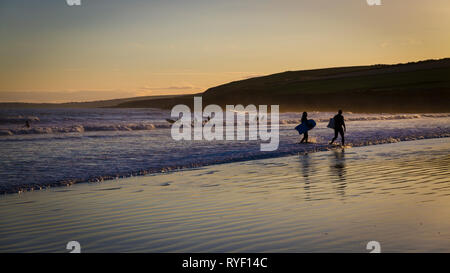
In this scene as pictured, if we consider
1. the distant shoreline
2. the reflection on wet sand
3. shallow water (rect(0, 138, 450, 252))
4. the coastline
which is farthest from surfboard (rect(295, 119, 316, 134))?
the distant shoreline

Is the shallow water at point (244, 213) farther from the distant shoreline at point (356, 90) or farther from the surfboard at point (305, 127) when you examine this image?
the distant shoreline at point (356, 90)

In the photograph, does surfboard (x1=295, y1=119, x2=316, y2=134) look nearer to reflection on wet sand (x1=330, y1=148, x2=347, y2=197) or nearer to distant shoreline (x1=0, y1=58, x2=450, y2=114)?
reflection on wet sand (x1=330, y1=148, x2=347, y2=197)

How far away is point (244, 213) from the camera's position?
30.2 ft

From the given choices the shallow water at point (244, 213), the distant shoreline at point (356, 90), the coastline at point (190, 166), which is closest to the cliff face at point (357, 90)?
the distant shoreline at point (356, 90)

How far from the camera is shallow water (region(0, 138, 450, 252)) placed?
284 inches

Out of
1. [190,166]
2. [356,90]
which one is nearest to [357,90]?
[356,90]

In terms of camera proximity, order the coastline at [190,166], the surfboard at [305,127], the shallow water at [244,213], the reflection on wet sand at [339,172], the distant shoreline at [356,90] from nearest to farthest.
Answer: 1. the shallow water at [244,213]
2. the reflection on wet sand at [339,172]
3. the coastline at [190,166]
4. the surfboard at [305,127]
5. the distant shoreline at [356,90]

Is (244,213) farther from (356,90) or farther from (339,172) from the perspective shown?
(356,90)

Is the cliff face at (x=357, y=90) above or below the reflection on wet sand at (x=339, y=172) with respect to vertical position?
above

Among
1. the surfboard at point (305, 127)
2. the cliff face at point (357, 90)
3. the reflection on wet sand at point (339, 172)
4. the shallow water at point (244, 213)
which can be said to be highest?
the cliff face at point (357, 90)

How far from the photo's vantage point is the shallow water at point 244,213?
721 centimetres

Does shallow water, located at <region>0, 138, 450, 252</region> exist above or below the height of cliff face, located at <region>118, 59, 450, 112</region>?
below
